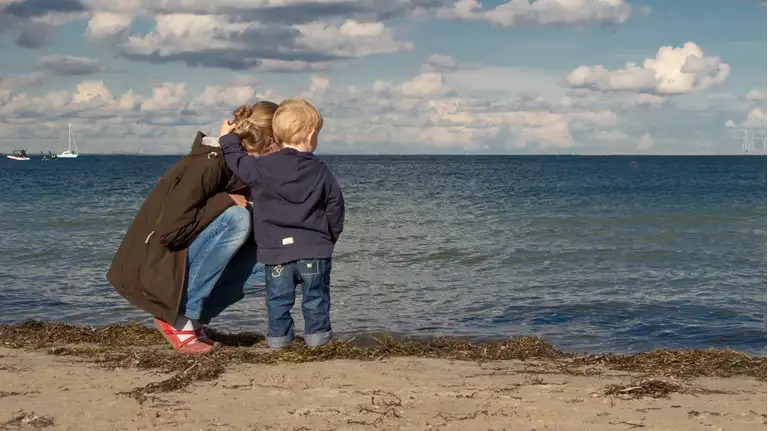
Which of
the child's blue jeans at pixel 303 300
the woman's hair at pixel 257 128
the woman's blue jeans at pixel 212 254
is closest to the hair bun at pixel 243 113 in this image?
the woman's hair at pixel 257 128

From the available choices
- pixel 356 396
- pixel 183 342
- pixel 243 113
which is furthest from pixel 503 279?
pixel 356 396

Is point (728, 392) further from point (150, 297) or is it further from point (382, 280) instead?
point (382, 280)

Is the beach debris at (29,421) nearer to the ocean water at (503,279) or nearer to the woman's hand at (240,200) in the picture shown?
the woman's hand at (240,200)

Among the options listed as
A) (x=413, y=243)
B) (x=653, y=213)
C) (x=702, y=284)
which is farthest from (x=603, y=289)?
(x=653, y=213)

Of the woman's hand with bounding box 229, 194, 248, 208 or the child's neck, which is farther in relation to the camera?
the woman's hand with bounding box 229, 194, 248, 208

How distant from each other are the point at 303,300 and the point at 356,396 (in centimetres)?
132

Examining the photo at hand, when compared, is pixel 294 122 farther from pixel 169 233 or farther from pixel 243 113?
pixel 169 233

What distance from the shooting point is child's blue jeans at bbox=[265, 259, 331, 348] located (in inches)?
211

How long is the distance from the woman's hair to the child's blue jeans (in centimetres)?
76

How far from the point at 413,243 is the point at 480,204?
13.4 m

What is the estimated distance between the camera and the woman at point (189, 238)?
17.2 ft

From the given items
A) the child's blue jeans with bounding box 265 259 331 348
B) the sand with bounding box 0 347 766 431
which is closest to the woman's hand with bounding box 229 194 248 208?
the child's blue jeans with bounding box 265 259 331 348

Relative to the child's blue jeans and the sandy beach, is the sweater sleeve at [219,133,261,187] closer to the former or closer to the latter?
the child's blue jeans

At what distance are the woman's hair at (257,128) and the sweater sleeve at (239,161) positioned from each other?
96 millimetres
